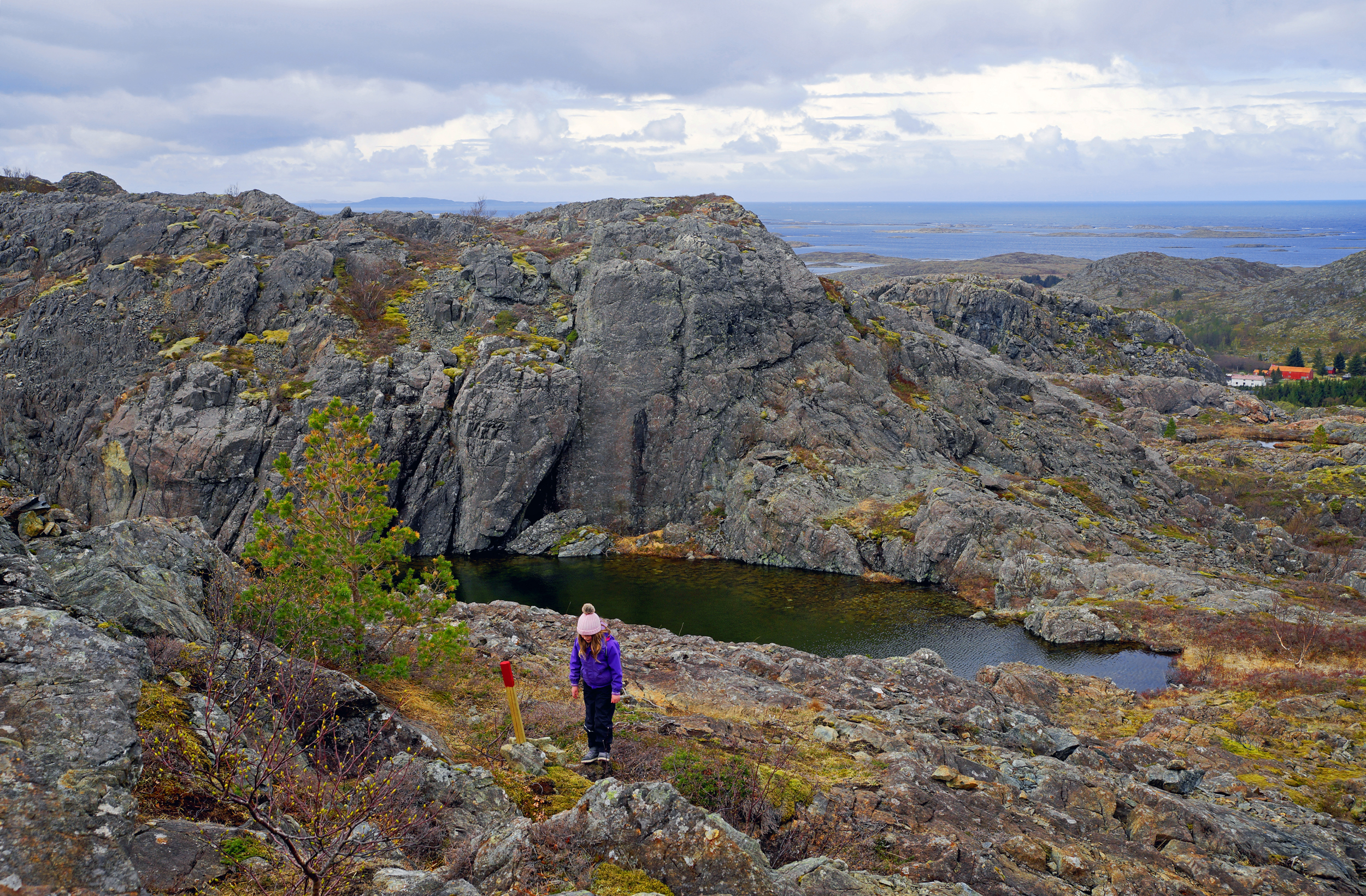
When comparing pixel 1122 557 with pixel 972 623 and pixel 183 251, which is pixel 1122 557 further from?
pixel 183 251

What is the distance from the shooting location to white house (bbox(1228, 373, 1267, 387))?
17138 centimetres

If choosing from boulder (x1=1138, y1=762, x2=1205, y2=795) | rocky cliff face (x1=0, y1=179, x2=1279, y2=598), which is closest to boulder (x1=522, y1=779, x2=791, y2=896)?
boulder (x1=1138, y1=762, x2=1205, y2=795)

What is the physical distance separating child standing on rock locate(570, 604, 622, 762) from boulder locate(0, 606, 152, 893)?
7.44m

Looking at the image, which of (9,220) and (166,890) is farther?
(9,220)

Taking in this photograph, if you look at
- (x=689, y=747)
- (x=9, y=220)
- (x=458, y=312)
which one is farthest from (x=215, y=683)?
(x=9, y=220)

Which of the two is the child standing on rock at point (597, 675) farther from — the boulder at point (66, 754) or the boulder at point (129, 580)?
the boulder at point (129, 580)

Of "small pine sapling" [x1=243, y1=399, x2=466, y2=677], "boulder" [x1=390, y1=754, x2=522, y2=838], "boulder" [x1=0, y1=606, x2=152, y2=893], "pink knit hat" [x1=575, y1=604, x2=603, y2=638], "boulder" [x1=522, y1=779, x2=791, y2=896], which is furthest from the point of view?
"small pine sapling" [x1=243, y1=399, x2=466, y2=677]

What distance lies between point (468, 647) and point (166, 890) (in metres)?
20.3

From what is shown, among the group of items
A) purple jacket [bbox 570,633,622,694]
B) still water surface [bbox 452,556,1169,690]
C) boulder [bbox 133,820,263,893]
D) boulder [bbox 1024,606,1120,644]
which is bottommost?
still water surface [bbox 452,556,1169,690]

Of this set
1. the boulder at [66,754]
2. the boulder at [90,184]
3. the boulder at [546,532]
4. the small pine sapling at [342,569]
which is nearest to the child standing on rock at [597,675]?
the small pine sapling at [342,569]

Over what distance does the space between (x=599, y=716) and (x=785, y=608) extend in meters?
44.9

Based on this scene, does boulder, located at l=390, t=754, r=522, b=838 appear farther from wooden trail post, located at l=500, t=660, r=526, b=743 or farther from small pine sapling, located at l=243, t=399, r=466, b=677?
small pine sapling, located at l=243, t=399, r=466, b=677

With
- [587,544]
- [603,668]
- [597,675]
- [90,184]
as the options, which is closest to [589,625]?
[603,668]

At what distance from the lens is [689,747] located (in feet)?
59.6
